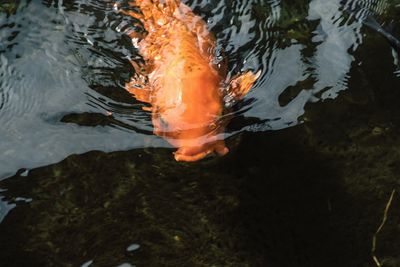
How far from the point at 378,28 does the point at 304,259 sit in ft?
6.17

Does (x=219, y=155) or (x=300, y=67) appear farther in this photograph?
(x=300, y=67)

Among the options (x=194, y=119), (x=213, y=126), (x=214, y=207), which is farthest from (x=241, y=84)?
(x=214, y=207)

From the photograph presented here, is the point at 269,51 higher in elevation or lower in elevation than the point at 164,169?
higher

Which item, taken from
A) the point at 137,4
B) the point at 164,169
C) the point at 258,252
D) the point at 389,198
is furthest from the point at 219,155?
the point at 137,4

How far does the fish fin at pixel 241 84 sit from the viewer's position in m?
3.89

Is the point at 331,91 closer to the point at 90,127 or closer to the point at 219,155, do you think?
the point at 219,155

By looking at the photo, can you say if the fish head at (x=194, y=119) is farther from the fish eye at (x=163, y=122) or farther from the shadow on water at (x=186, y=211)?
the shadow on water at (x=186, y=211)

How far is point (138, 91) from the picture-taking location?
4.01 meters

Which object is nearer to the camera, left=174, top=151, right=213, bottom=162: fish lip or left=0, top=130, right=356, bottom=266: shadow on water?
left=0, top=130, right=356, bottom=266: shadow on water

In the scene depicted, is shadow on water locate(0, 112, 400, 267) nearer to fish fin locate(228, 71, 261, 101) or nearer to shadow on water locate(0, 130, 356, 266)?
shadow on water locate(0, 130, 356, 266)

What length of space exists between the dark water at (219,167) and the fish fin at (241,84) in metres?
0.05

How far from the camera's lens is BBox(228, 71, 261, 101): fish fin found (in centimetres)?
389

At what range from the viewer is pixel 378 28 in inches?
171

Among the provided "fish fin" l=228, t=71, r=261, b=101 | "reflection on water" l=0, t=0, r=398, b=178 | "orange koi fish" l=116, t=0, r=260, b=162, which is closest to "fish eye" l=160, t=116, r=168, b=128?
"orange koi fish" l=116, t=0, r=260, b=162
